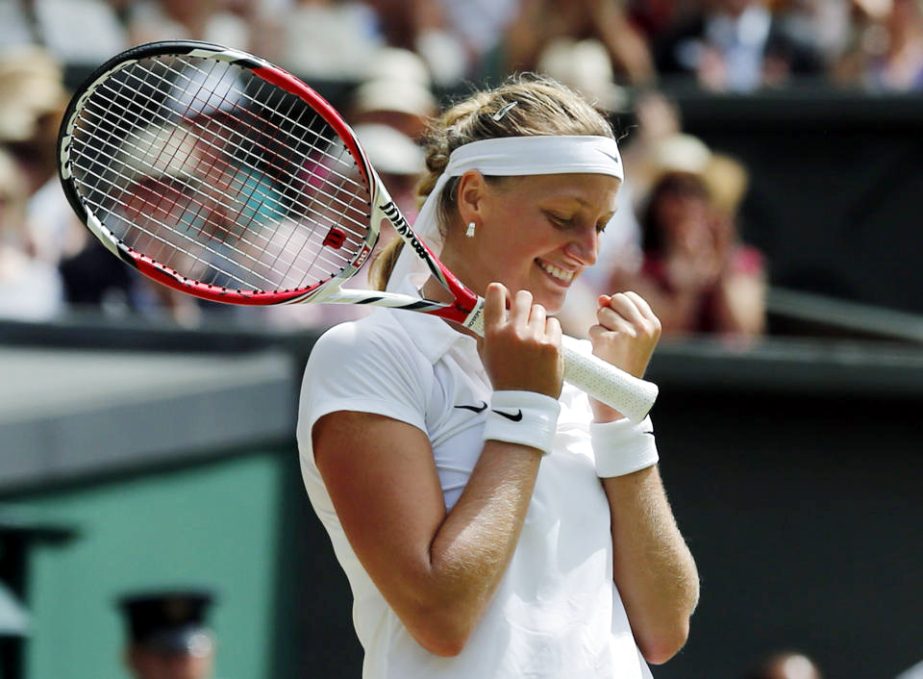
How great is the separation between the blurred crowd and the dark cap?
157cm

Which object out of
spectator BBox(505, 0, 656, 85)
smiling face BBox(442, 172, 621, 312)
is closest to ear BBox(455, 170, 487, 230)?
smiling face BBox(442, 172, 621, 312)

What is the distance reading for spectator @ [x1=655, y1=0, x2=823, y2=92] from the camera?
25.3 ft

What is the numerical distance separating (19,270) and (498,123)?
12.9 feet

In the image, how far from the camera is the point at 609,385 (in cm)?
252

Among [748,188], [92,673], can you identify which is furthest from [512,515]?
[748,188]

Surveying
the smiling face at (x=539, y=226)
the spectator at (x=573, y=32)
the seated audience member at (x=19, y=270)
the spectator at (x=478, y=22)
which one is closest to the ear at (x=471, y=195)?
the smiling face at (x=539, y=226)

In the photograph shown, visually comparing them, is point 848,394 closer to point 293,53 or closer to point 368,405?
point 293,53

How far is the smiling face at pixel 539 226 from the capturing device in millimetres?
2533

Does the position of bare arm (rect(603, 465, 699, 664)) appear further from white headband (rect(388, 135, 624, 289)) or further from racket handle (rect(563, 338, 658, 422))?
white headband (rect(388, 135, 624, 289))

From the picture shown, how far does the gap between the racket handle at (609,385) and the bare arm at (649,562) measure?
3 cm

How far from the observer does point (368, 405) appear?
238cm

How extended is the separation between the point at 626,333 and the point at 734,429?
3.45 meters

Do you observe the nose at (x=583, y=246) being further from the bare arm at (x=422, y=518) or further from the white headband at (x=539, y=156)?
the bare arm at (x=422, y=518)

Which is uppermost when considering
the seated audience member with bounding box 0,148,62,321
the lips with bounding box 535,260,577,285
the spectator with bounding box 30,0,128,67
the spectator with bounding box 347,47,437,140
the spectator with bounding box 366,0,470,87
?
the lips with bounding box 535,260,577,285
